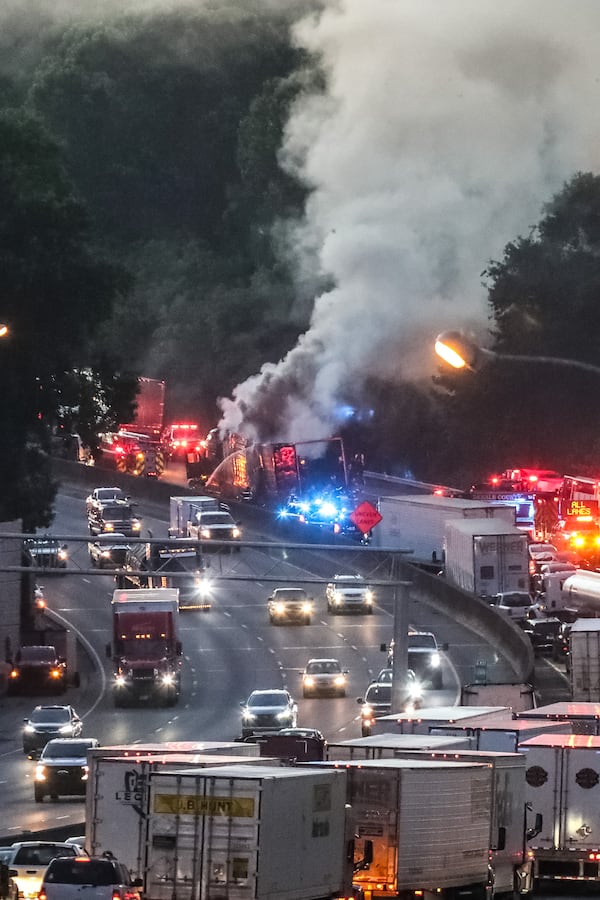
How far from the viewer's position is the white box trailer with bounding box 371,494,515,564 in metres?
79.1

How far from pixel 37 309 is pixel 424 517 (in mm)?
17689

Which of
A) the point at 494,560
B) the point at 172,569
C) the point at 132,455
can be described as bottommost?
the point at 172,569

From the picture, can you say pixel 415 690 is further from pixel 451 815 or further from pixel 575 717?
pixel 451 815

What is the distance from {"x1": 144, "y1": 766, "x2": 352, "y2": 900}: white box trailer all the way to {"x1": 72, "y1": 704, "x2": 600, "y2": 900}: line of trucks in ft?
0.05

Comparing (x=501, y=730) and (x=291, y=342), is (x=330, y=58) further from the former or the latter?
(x=501, y=730)

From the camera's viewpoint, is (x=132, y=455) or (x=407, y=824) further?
→ (x=132, y=455)

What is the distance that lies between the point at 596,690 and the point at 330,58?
125624 mm

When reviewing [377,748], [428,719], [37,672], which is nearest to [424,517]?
[37,672]

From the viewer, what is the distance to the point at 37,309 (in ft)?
278

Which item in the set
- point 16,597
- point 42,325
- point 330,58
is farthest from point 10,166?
point 330,58

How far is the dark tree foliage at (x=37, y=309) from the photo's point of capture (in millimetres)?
81125

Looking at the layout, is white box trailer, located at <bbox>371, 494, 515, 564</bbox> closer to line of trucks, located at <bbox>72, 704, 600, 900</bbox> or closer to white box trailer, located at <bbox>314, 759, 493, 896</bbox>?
line of trucks, located at <bbox>72, 704, 600, 900</bbox>

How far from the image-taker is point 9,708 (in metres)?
66.2

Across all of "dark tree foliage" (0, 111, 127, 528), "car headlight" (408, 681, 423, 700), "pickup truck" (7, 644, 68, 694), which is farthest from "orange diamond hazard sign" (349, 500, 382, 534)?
"dark tree foliage" (0, 111, 127, 528)
